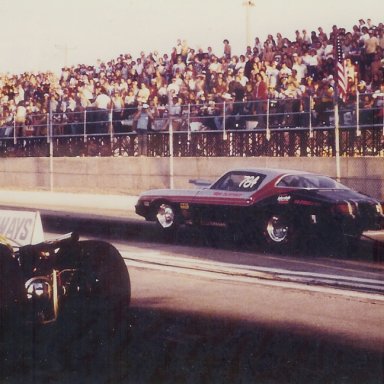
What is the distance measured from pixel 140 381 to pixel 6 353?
103 centimetres

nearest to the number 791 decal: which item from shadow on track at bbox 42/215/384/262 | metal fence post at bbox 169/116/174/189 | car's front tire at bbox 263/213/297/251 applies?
car's front tire at bbox 263/213/297/251

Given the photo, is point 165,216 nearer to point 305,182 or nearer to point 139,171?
point 305,182

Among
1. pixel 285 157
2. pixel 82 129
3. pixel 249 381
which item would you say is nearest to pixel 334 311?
pixel 249 381

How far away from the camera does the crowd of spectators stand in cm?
2038

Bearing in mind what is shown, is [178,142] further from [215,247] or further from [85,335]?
[85,335]

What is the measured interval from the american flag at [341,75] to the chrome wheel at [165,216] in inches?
244

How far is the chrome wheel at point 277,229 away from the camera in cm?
1312

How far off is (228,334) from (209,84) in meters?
17.6

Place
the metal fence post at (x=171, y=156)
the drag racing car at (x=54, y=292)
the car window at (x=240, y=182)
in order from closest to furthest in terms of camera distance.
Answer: the drag racing car at (x=54, y=292)
the car window at (x=240, y=182)
the metal fence post at (x=171, y=156)

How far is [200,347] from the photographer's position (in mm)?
6645

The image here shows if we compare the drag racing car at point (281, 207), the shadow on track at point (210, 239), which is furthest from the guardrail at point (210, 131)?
the drag racing car at point (281, 207)

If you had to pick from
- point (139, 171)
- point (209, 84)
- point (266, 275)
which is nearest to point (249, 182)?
point (266, 275)

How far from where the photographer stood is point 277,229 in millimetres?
13227

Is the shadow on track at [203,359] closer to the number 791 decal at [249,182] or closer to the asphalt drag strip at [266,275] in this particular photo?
the asphalt drag strip at [266,275]
